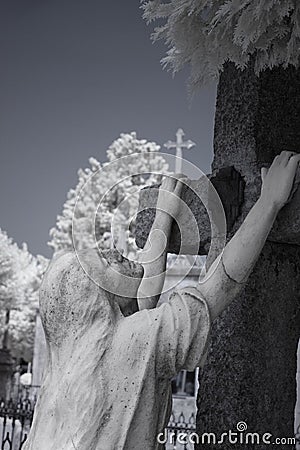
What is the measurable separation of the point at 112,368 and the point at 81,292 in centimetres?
25

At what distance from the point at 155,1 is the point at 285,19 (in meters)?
0.53

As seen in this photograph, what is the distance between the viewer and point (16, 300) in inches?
955

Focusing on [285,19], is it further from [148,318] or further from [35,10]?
[35,10]

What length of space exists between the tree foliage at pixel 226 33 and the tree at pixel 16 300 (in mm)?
20126

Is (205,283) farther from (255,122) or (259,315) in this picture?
(255,122)

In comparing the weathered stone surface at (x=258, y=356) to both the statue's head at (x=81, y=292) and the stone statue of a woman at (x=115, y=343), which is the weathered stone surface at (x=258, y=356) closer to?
the stone statue of a woman at (x=115, y=343)

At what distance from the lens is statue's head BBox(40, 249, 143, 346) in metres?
2.53

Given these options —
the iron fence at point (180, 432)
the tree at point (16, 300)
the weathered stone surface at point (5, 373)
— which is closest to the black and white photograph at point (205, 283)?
the iron fence at point (180, 432)

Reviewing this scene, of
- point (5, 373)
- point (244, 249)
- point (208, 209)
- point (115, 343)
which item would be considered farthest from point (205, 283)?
point (5, 373)

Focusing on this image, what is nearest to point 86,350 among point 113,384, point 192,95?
point 113,384

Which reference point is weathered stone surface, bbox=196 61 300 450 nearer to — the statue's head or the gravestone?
the gravestone

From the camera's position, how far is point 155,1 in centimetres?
310

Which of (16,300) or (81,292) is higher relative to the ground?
(16,300)

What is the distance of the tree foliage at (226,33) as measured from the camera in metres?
2.76
